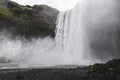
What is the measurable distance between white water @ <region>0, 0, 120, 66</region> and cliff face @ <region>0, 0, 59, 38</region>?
6.87 ft

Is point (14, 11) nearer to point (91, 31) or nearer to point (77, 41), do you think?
point (77, 41)

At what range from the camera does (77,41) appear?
62219mm

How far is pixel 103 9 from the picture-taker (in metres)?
60.1

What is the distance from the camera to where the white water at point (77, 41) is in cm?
5772

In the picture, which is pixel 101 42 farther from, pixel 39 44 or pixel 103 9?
pixel 39 44

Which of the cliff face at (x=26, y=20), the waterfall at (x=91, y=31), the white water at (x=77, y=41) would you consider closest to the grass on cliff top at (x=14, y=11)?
the cliff face at (x=26, y=20)

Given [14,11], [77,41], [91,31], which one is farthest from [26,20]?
[91,31]

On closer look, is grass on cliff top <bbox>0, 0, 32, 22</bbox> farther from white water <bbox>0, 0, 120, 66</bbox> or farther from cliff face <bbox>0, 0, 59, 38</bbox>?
white water <bbox>0, 0, 120, 66</bbox>

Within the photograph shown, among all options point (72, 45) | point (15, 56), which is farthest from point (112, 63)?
point (15, 56)

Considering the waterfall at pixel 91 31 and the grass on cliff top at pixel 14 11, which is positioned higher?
the grass on cliff top at pixel 14 11

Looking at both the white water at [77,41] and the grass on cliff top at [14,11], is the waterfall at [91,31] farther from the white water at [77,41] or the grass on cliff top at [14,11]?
the grass on cliff top at [14,11]

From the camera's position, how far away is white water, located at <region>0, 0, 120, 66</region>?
5772 centimetres

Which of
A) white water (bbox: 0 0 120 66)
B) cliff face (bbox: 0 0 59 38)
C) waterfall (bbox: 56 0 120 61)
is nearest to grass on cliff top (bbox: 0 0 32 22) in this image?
cliff face (bbox: 0 0 59 38)

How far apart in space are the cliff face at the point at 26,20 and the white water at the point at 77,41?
2095mm
